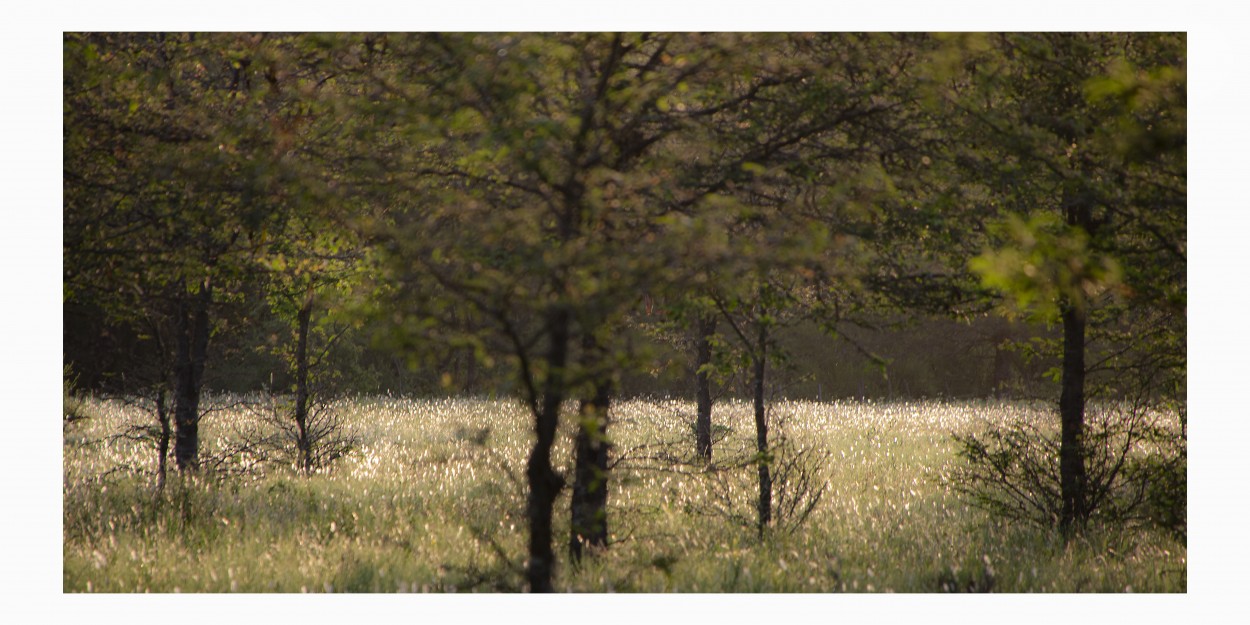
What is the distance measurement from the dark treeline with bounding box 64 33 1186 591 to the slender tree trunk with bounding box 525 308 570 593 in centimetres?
2

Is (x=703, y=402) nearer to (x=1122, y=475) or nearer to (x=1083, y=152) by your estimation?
(x=1122, y=475)

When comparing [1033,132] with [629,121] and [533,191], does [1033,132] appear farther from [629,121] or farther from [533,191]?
[533,191]

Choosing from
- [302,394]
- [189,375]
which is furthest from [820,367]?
[189,375]

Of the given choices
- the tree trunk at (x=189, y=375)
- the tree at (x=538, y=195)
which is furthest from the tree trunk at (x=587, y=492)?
the tree trunk at (x=189, y=375)

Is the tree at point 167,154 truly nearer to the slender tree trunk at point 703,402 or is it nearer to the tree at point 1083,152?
the tree at point 1083,152

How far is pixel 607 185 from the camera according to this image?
4836 millimetres

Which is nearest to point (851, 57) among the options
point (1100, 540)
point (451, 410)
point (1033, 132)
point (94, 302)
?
point (1033, 132)

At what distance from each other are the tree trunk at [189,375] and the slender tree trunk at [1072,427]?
783cm

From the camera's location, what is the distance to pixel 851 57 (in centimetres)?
566

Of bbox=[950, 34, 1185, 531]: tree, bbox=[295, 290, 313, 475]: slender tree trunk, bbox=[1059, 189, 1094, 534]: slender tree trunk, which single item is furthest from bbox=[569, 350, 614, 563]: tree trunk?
bbox=[295, 290, 313, 475]: slender tree trunk

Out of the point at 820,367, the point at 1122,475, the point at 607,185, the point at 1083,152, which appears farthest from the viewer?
the point at 820,367

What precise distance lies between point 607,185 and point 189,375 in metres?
6.04
